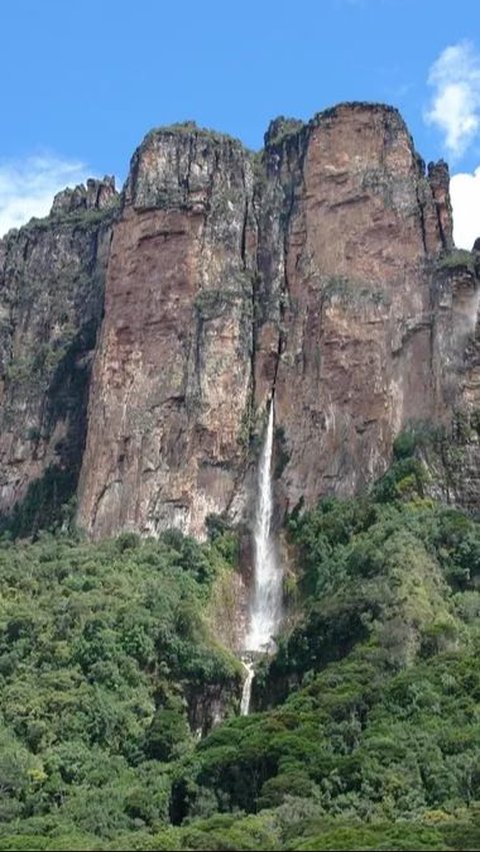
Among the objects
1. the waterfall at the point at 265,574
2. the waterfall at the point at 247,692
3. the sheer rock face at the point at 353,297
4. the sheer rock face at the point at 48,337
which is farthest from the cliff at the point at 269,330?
the waterfall at the point at 247,692

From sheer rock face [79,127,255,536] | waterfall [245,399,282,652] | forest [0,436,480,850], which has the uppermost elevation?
sheer rock face [79,127,255,536]

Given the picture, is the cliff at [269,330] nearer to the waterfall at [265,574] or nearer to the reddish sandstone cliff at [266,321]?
the reddish sandstone cliff at [266,321]

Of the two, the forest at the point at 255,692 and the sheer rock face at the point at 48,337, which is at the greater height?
the sheer rock face at the point at 48,337

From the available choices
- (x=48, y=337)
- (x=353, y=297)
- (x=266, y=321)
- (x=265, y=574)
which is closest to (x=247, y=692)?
A: (x=265, y=574)

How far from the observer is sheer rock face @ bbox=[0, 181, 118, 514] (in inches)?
3113

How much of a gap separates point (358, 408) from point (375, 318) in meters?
4.59

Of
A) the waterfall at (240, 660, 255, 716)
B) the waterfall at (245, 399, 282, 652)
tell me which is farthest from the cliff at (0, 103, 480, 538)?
the waterfall at (240, 660, 255, 716)

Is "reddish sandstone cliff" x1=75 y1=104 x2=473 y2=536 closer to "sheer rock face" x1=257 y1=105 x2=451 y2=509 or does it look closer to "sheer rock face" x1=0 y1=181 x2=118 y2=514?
"sheer rock face" x1=257 y1=105 x2=451 y2=509

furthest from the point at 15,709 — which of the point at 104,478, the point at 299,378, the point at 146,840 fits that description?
the point at 299,378

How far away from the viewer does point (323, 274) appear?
71.9 metres

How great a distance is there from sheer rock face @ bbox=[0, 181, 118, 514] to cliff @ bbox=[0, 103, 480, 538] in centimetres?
31

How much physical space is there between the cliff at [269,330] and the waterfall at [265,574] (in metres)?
0.61

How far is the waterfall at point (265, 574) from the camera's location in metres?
63.0

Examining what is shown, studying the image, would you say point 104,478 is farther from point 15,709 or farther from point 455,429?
point 15,709
